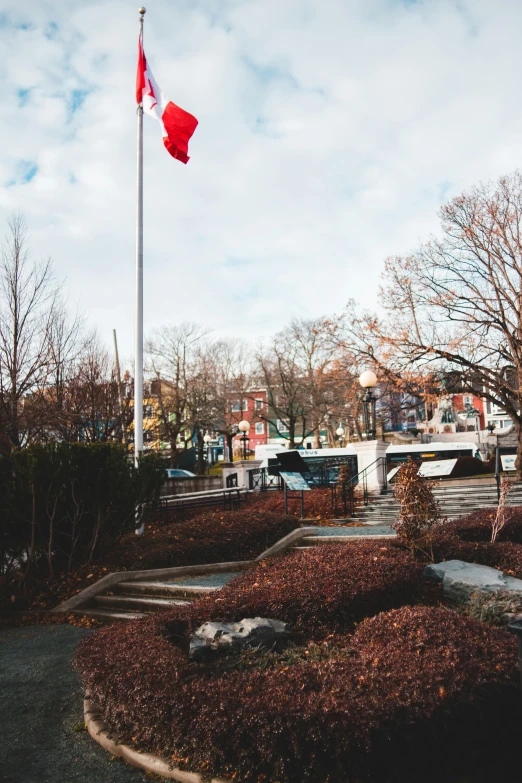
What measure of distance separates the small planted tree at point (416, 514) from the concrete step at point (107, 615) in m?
3.79

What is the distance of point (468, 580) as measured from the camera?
716 centimetres

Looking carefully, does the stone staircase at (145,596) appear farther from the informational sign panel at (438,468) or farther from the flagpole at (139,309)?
the informational sign panel at (438,468)

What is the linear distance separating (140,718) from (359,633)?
7.16 feet

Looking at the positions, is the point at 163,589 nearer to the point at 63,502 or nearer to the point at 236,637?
the point at 63,502

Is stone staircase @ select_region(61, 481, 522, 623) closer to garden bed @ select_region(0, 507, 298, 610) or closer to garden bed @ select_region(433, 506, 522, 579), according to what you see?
garden bed @ select_region(0, 507, 298, 610)

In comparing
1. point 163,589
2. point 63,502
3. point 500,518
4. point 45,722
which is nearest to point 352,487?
point 500,518

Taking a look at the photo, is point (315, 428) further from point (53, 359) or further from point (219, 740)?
point (219, 740)

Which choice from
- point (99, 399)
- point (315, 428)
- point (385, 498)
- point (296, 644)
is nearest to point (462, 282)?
point (385, 498)

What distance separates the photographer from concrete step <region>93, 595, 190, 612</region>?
27.8ft

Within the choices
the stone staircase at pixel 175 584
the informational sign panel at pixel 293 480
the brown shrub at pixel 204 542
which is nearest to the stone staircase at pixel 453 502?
the stone staircase at pixel 175 584

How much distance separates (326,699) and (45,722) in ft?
8.78

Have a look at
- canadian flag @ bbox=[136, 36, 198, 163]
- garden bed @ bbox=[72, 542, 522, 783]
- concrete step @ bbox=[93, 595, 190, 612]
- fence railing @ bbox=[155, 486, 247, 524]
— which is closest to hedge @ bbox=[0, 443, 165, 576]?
concrete step @ bbox=[93, 595, 190, 612]

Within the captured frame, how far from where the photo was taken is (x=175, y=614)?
673 cm

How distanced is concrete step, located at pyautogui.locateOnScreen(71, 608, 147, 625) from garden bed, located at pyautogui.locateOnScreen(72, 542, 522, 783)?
194 cm
